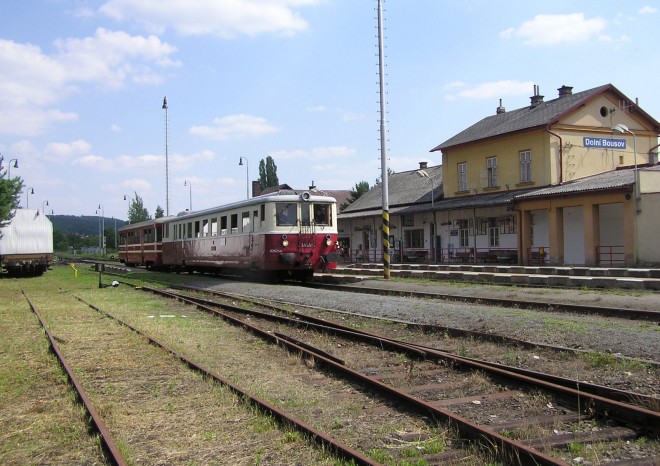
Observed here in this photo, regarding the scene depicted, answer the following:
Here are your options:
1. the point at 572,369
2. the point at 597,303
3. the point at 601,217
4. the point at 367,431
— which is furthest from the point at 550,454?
the point at 601,217

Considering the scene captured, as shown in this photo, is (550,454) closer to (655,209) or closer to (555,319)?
(555,319)

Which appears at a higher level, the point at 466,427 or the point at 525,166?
the point at 525,166

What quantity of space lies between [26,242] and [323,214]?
17.5 meters

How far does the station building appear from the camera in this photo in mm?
25422

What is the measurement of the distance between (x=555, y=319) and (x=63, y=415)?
27.2 feet

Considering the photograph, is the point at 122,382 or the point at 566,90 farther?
the point at 566,90

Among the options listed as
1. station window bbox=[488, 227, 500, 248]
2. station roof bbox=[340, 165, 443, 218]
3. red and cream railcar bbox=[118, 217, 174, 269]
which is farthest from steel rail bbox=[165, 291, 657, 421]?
station roof bbox=[340, 165, 443, 218]

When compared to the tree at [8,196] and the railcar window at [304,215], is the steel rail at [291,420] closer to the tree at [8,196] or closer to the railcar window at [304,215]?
the railcar window at [304,215]

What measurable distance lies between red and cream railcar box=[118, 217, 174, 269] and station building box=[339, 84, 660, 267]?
12888mm

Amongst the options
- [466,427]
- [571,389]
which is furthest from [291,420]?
[571,389]

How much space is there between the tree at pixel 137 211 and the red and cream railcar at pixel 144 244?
41359mm

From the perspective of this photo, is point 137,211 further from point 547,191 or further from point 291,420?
point 291,420

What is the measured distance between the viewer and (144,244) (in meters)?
37.5

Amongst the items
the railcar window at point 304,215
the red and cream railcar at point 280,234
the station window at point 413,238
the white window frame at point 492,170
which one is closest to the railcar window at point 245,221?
the red and cream railcar at point 280,234
